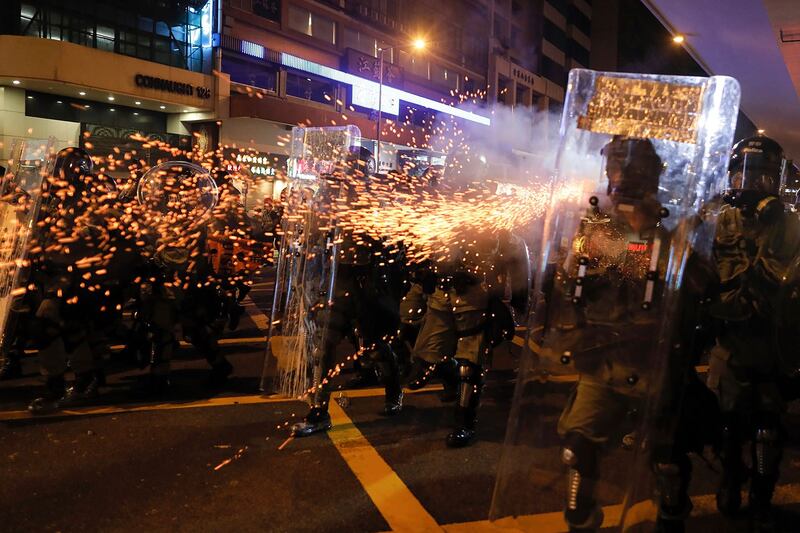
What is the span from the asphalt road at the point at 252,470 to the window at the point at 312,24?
2543 centimetres

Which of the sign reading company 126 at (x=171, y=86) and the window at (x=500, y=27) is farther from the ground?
the window at (x=500, y=27)

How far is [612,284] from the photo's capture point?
274cm

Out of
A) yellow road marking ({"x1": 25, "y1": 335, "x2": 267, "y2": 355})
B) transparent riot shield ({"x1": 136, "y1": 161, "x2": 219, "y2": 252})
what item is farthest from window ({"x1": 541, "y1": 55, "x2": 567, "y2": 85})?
transparent riot shield ({"x1": 136, "y1": 161, "x2": 219, "y2": 252})

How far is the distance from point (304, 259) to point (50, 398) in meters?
2.22

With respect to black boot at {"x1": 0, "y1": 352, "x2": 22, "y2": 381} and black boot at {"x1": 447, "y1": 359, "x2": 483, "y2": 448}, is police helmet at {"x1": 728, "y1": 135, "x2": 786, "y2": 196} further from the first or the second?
black boot at {"x1": 0, "y1": 352, "x2": 22, "y2": 381}

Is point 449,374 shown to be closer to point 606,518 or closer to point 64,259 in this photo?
point 606,518

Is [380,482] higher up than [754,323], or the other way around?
[754,323]

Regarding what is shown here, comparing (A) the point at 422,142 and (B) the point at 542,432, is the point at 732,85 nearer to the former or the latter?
(B) the point at 542,432

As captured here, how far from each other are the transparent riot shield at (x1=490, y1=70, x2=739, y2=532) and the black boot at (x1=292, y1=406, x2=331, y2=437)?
1.85 meters

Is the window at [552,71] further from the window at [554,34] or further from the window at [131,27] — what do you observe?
the window at [131,27]

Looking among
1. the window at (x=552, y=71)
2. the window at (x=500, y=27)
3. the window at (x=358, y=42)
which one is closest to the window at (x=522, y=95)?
the window at (x=552, y=71)

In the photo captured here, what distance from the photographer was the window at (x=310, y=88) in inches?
1056

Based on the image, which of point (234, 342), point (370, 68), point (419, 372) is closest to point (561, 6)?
point (370, 68)

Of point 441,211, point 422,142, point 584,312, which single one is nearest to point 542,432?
point 584,312
